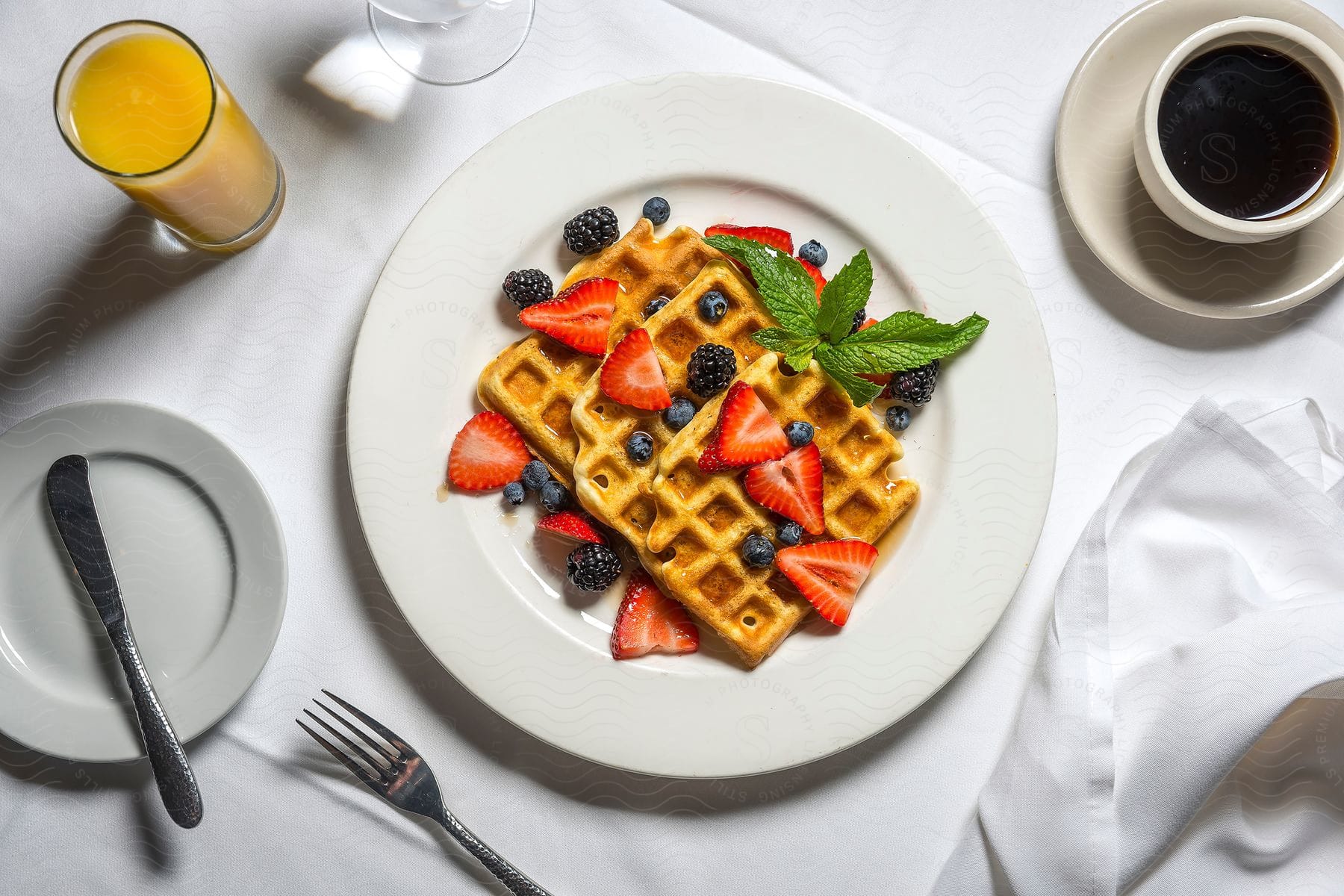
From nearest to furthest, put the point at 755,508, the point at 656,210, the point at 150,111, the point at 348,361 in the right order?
the point at 150,111
the point at 755,508
the point at 656,210
the point at 348,361

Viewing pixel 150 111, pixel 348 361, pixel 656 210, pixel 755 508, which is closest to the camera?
pixel 150 111

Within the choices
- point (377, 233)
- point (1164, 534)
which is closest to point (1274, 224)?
point (1164, 534)

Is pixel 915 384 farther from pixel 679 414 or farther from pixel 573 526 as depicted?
pixel 573 526

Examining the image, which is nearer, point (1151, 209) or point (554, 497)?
point (554, 497)

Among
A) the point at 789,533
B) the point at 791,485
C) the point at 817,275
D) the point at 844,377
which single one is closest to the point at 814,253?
the point at 817,275

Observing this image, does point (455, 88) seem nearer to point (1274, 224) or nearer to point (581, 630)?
point (581, 630)

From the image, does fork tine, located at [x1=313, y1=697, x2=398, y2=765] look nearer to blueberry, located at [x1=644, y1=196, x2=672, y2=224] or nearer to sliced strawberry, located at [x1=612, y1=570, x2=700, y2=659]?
sliced strawberry, located at [x1=612, y1=570, x2=700, y2=659]

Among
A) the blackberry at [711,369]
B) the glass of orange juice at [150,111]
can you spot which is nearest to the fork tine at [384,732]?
the blackberry at [711,369]
